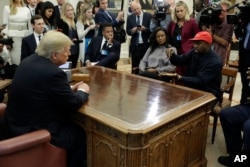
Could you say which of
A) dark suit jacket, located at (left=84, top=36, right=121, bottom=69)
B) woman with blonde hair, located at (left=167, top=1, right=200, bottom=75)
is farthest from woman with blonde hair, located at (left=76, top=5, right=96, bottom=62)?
woman with blonde hair, located at (left=167, top=1, right=200, bottom=75)

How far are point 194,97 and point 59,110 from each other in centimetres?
100

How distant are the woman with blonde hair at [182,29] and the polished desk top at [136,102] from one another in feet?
4.27

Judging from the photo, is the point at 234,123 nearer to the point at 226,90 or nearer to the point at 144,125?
the point at 226,90

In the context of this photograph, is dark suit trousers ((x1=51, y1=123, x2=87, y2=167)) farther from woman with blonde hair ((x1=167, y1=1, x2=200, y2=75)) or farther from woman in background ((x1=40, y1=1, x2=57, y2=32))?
woman in background ((x1=40, y1=1, x2=57, y2=32))

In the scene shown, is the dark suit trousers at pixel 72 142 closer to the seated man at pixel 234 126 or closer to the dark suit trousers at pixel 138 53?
the seated man at pixel 234 126

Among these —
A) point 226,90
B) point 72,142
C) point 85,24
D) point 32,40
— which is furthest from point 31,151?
point 85,24

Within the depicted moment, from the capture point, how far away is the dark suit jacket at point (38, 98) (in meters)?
1.93

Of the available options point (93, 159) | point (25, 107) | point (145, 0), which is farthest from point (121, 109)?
point (145, 0)

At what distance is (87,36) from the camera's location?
445 centimetres

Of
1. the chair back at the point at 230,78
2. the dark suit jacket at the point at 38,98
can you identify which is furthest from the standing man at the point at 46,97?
the chair back at the point at 230,78

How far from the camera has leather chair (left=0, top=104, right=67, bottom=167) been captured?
1766mm

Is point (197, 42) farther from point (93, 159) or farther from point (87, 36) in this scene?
point (87, 36)

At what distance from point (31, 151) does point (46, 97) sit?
35cm

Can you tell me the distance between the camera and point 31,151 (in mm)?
1891
